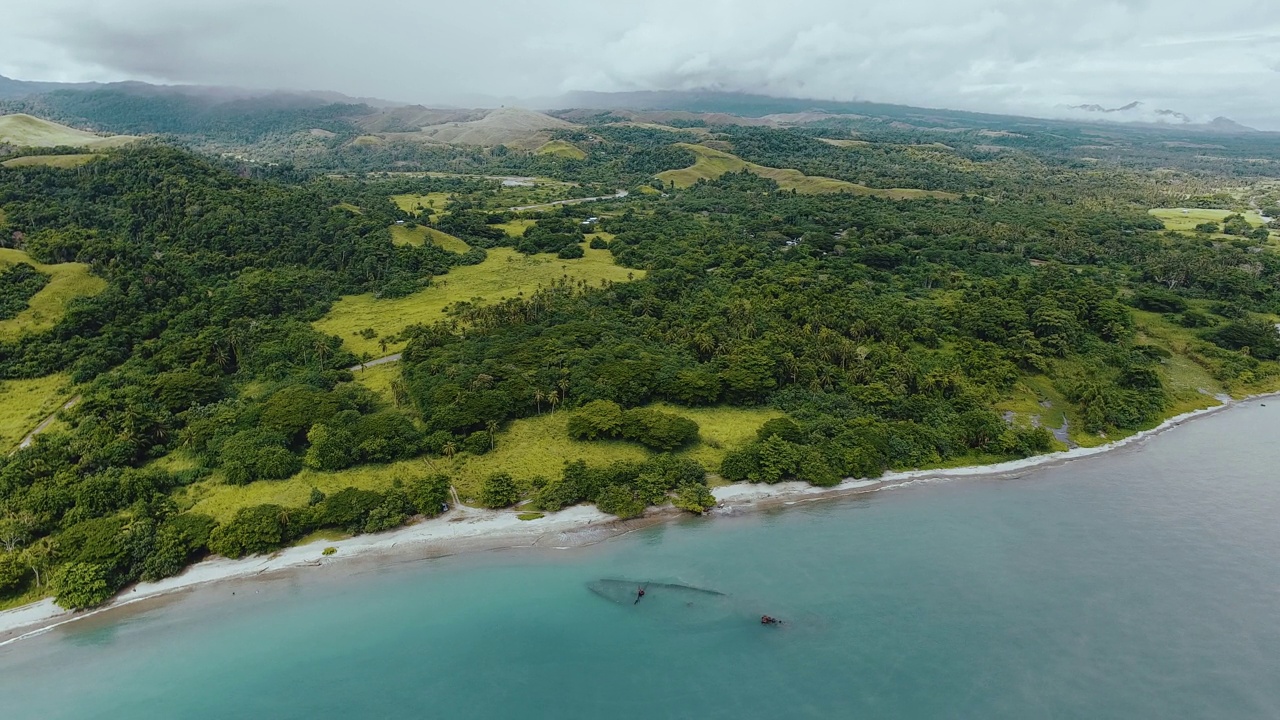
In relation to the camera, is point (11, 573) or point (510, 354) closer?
point (11, 573)

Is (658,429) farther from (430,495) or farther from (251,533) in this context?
(251,533)

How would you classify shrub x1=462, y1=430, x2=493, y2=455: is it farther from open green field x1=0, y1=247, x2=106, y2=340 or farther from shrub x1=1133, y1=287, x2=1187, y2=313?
shrub x1=1133, y1=287, x2=1187, y2=313

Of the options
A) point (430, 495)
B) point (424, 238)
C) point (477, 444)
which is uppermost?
point (424, 238)

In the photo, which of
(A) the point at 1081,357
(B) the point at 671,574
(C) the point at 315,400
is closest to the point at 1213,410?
(A) the point at 1081,357

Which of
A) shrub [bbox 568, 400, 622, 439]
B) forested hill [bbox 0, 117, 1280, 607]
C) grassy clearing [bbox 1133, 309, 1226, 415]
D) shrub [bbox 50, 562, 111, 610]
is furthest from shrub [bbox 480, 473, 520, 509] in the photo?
grassy clearing [bbox 1133, 309, 1226, 415]

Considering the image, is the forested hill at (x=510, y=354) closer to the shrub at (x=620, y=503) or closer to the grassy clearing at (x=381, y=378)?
the shrub at (x=620, y=503)

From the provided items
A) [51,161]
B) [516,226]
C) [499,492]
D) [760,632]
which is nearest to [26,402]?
[499,492]

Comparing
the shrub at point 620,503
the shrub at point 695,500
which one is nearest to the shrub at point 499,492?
the shrub at point 620,503

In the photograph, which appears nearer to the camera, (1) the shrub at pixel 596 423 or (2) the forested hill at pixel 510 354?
(2) the forested hill at pixel 510 354
